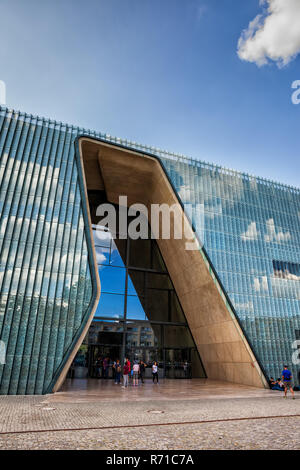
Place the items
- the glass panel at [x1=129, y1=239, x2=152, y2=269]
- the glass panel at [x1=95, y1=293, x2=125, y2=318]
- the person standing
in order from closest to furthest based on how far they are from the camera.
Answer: the person standing < the glass panel at [x1=95, y1=293, x2=125, y2=318] < the glass panel at [x1=129, y1=239, x2=152, y2=269]

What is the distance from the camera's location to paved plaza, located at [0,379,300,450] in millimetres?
5426

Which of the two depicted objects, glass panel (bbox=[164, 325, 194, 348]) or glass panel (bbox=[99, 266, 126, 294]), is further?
glass panel (bbox=[164, 325, 194, 348])

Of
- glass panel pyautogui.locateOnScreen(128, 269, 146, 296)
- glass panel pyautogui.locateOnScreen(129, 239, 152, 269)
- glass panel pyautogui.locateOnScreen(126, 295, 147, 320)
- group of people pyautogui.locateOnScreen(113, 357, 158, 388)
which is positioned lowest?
group of people pyautogui.locateOnScreen(113, 357, 158, 388)

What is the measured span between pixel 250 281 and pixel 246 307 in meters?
1.80

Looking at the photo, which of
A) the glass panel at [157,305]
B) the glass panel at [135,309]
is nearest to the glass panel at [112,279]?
the glass panel at [135,309]

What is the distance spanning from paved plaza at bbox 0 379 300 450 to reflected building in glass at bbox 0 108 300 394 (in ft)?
12.4

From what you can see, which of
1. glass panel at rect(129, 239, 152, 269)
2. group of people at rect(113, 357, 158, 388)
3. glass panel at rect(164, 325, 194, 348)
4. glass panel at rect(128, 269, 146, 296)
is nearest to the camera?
group of people at rect(113, 357, 158, 388)

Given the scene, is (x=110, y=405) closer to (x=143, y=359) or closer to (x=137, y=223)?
(x=143, y=359)

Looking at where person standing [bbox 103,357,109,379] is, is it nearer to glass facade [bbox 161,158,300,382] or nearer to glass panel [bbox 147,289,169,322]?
glass panel [bbox 147,289,169,322]

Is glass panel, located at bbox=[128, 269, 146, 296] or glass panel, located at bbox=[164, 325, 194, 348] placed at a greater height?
glass panel, located at bbox=[128, 269, 146, 296]

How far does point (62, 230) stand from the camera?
16.0 m

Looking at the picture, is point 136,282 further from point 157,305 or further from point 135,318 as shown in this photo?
point 135,318

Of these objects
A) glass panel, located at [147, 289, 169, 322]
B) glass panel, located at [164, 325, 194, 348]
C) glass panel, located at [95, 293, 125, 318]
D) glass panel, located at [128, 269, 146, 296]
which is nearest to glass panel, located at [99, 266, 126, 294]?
glass panel, located at [95, 293, 125, 318]
